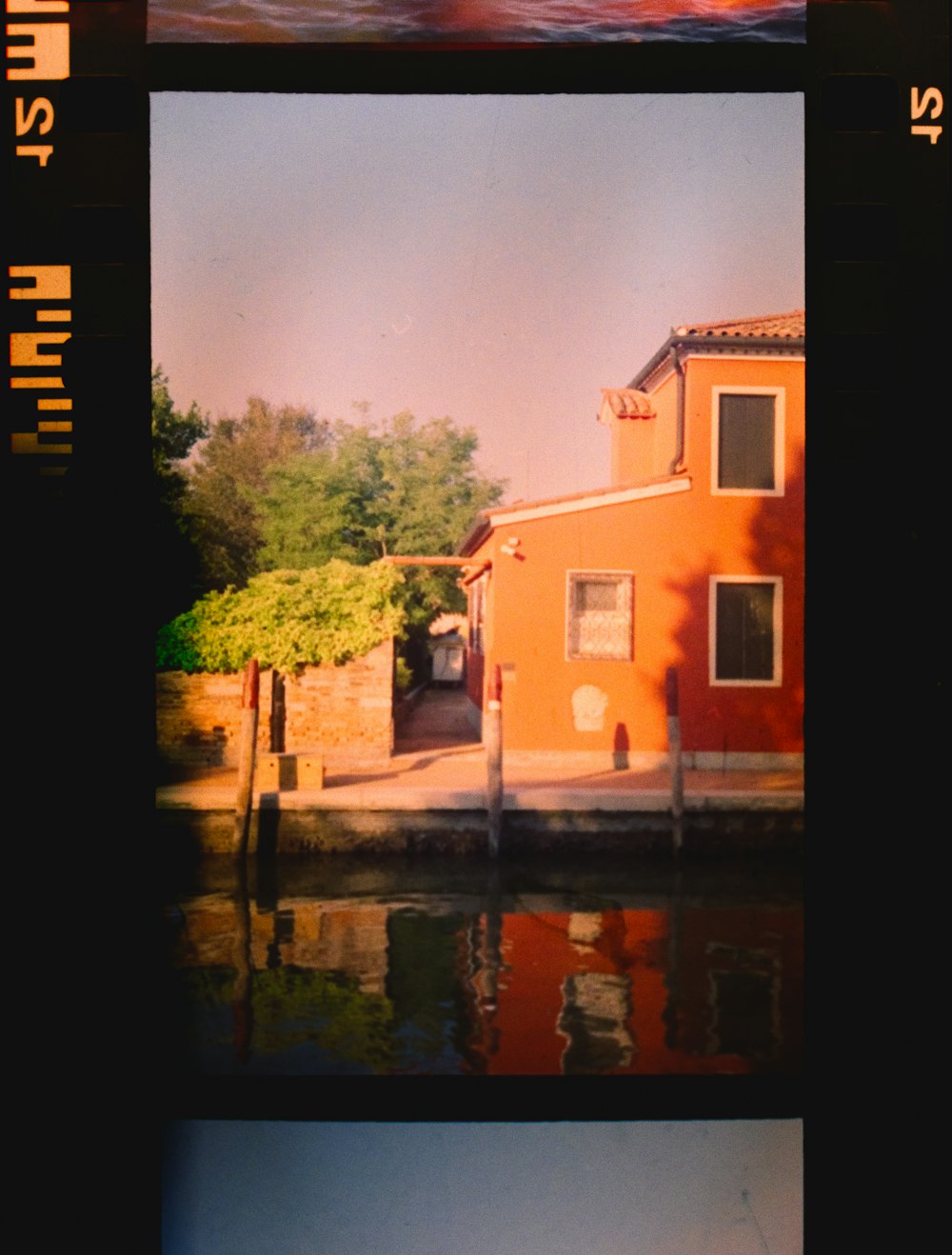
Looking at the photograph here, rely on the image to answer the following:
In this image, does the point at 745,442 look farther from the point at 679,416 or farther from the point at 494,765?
the point at 494,765

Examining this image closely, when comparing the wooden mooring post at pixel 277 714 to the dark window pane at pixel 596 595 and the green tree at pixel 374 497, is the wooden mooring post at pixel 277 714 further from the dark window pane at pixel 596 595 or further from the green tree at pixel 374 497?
the dark window pane at pixel 596 595

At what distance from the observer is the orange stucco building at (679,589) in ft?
24.0

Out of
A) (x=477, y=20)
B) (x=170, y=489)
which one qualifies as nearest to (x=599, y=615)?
(x=170, y=489)

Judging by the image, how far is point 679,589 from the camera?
290 inches

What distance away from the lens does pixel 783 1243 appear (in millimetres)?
2119

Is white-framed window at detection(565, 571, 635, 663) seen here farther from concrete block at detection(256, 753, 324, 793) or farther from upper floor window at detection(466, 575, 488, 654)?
concrete block at detection(256, 753, 324, 793)

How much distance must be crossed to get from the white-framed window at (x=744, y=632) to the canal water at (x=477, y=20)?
558cm

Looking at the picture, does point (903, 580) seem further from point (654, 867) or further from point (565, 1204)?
point (654, 867)

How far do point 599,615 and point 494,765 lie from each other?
1.56 m

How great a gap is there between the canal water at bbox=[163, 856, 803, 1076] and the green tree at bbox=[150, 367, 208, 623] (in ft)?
6.64

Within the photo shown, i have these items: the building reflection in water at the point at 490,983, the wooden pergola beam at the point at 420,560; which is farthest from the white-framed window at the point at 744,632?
the wooden pergola beam at the point at 420,560

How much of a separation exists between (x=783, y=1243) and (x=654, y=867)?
488 centimetres

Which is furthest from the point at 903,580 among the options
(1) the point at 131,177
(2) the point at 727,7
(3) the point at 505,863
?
(3) the point at 505,863

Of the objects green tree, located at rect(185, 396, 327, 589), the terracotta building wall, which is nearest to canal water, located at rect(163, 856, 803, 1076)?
the terracotta building wall
